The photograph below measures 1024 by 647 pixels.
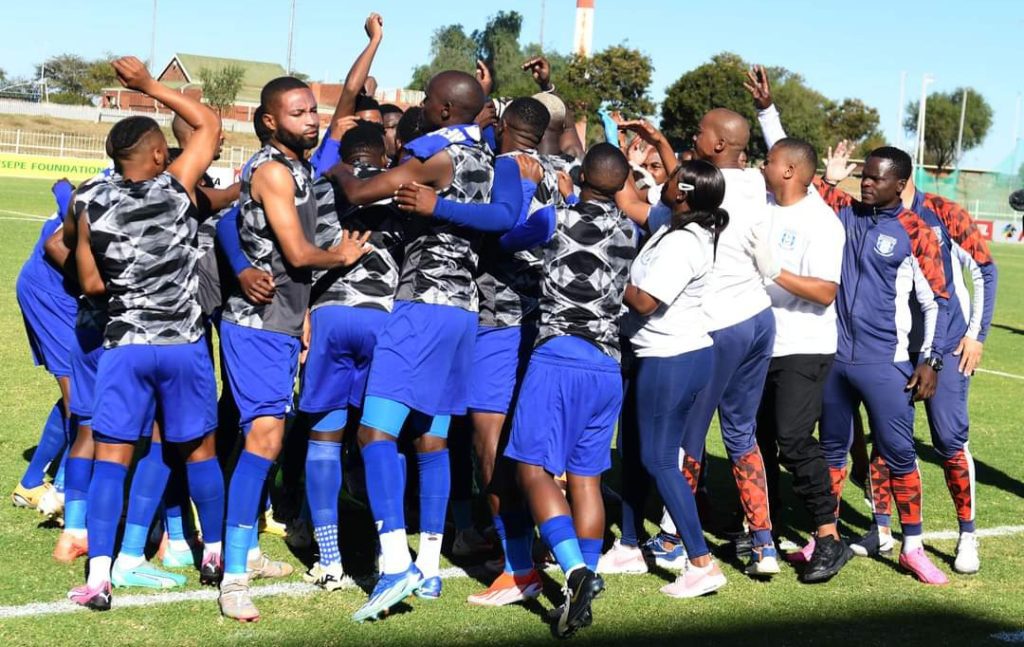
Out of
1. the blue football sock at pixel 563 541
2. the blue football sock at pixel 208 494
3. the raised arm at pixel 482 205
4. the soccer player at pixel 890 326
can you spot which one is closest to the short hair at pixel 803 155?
the soccer player at pixel 890 326

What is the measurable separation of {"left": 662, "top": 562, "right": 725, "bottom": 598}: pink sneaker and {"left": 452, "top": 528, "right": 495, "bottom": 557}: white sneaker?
1.15 m

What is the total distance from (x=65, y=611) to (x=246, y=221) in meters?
1.96

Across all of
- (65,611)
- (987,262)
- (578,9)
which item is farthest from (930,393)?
(578,9)

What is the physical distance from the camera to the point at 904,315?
660 cm

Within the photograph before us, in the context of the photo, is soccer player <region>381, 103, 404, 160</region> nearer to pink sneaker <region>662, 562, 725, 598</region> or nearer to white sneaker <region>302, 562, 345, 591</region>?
white sneaker <region>302, 562, 345, 591</region>

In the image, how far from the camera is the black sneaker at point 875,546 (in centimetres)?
698

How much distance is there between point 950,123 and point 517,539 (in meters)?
105

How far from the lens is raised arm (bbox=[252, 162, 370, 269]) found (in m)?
5.34

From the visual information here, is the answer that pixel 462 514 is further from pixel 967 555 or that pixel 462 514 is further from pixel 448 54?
pixel 448 54

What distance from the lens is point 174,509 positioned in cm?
608

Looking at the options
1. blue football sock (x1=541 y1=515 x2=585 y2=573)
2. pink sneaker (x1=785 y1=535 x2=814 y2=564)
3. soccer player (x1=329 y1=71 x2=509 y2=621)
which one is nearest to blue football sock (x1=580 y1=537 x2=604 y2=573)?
blue football sock (x1=541 y1=515 x2=585 y2=573)

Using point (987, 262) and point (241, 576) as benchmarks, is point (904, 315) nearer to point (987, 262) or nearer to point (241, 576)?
point (987, 262)

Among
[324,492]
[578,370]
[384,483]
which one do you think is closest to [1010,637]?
[578,370]

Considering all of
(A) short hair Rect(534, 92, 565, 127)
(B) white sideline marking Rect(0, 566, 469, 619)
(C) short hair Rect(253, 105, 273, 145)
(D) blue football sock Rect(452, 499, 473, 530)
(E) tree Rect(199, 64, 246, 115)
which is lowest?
(B) white sideline marking Rect(0, 566, 469, 619)
